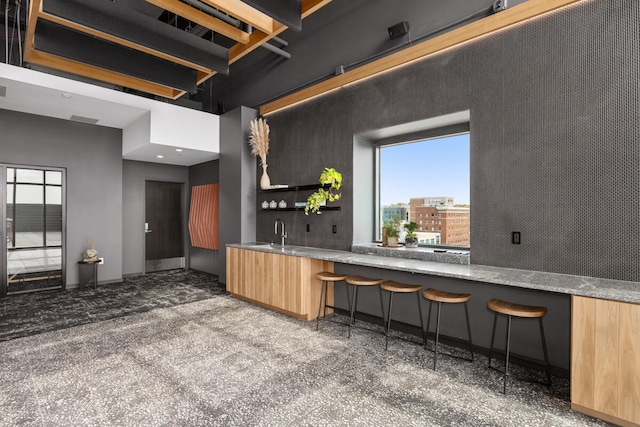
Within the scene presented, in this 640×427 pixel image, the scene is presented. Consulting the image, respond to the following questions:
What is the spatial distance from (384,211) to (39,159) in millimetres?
5812

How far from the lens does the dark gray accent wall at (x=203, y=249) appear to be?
6.96 meters

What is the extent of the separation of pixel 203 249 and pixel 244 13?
17.5 feet

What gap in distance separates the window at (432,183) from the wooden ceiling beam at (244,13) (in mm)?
2003

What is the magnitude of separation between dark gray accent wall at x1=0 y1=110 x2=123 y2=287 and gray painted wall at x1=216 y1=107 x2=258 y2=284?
7.29 ft

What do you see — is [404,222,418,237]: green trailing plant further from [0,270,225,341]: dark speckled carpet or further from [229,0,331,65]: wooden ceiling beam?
[0,270,225,341]: dark speckled carpet

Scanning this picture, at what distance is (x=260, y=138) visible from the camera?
5281mm

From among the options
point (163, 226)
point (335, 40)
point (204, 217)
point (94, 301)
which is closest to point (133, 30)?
point (335, 40)

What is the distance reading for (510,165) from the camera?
2988 millimetres

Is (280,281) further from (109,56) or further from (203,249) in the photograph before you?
(203,249)

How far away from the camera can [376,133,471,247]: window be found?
12.0 ft

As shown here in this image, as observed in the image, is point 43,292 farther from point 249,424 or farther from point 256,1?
point 256,1

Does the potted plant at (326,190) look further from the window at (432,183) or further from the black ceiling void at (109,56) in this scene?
the black ceiling void at (109,56)

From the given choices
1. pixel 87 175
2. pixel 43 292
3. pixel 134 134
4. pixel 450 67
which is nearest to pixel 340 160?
pixel 450 67

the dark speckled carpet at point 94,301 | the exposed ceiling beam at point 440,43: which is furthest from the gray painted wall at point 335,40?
the dark speckled carpet at point 94,301
